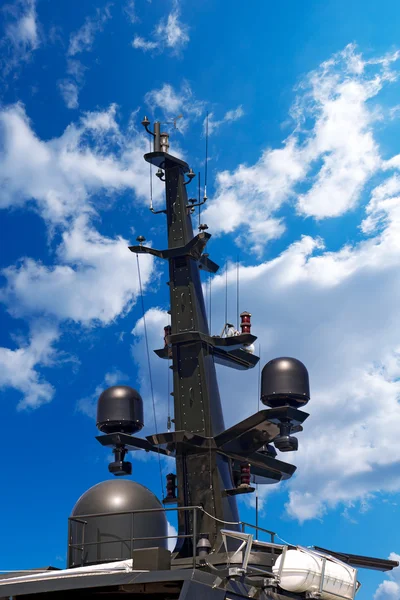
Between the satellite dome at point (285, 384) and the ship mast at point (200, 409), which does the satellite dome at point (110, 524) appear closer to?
the ship mast at point (200, 409)

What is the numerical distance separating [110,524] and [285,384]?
18.9 feet

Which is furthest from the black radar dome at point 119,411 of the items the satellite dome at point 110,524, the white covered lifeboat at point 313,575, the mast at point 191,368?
the white covered lifeboat at point 313,575

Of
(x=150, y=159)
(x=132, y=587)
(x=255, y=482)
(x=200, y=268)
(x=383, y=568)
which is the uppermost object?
(x=150, y=159)

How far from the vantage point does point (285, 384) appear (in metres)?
24.1

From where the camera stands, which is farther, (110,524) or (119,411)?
(119,411)

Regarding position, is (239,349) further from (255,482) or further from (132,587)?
(132,587)

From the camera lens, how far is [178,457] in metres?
25.4

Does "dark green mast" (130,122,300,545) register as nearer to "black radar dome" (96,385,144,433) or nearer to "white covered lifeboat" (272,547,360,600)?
"black radar dome" (96,385,144,433)

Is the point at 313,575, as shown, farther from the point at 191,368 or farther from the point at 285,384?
the point at 191,368

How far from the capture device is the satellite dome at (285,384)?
24109 millimetres

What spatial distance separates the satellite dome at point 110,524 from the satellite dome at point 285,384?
412 cm

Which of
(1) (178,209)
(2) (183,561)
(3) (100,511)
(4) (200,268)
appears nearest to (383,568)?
(2) (183,561)

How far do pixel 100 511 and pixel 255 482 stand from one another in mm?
6316

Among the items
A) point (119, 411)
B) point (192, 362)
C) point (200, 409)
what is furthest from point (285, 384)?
point (119, 411)
